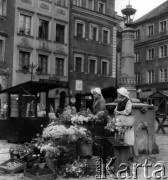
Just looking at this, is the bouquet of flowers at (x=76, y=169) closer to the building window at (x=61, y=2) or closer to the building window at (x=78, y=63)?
the building window at (x=78, y=63)

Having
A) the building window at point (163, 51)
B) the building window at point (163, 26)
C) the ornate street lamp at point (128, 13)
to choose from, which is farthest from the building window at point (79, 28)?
the ornate street lamp at point (128, 13)

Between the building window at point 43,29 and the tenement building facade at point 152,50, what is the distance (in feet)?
52.9

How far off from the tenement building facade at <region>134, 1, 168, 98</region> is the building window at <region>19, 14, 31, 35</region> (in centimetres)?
1795

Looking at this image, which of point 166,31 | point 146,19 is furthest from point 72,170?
point 146,19

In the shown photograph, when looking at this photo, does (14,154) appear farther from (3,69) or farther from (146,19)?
(146,19)

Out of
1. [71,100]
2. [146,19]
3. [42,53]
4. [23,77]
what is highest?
[146,19]

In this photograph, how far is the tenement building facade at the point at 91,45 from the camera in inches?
1148

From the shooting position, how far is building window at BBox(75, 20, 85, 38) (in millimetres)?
29386

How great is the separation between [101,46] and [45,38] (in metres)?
6.61

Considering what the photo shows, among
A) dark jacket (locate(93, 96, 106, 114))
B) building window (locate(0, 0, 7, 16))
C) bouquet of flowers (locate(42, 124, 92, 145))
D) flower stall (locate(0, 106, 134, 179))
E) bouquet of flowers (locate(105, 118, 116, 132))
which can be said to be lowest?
flower stall (locate(0, 106, 134, 179))

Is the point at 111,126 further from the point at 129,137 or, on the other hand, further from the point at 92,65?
the point at 92,65

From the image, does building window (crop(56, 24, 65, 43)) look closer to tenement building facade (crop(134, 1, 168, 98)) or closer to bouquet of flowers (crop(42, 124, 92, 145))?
tenement building facade (crop(134, 1, 168, 98))

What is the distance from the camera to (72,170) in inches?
252

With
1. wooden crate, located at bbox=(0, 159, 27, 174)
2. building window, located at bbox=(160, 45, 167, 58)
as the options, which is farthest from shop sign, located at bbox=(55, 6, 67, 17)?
wooden crate, located at bbox=(0, 159, 27, 174)
